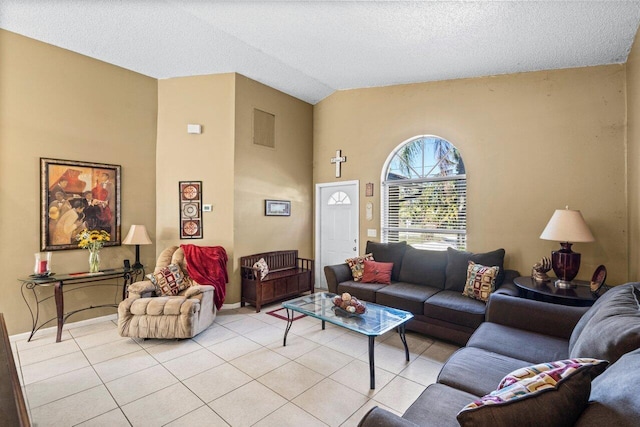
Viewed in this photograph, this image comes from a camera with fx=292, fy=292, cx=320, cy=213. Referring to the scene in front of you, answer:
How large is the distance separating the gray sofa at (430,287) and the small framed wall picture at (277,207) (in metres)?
1.50

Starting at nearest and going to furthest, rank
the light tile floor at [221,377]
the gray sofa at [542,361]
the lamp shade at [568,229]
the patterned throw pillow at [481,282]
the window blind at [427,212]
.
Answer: the gray sofa at [542,361]
the light tile floor at [221,377]
the lamp shade at [568,229]
the patterned throw pillow at [481,282]
the window blind at [427,212]

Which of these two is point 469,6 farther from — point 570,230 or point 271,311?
point 271,311

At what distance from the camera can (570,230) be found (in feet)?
9.50

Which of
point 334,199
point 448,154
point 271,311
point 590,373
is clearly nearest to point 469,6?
point 448,154

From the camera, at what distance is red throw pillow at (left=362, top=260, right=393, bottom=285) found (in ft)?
13.2

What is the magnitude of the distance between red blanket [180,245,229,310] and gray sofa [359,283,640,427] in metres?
3.14

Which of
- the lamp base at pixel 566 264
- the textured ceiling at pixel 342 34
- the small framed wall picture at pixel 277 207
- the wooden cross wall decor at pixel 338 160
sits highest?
the textured ceiling at pixel 342 34

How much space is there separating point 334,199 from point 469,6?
3435mm

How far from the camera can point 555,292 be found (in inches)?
109

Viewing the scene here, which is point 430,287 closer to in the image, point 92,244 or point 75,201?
point 92,244

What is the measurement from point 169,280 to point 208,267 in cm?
52

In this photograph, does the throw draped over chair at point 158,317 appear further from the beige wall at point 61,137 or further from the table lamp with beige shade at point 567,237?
the table lamp with beige shade at point 567,237

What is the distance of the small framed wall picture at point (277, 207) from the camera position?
496 cm

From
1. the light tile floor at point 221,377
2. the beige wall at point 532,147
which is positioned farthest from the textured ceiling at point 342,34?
the light tile floor at point 221,377
